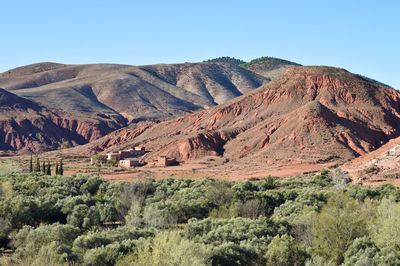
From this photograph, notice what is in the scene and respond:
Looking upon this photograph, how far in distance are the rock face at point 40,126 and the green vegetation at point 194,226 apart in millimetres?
93014

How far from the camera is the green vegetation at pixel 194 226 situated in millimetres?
28219

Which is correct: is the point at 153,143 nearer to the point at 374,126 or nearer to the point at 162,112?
the point at 374,126

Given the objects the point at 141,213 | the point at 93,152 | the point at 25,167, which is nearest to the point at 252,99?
the point at 93,152

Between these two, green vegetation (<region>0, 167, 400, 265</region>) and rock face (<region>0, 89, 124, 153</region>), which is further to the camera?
rock face (<region>0, 89, 124, 153</region>)

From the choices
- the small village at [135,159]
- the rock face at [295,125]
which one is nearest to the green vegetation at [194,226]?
the rock face at [295,125]

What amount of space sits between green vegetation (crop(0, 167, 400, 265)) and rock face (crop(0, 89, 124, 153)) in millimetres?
93014

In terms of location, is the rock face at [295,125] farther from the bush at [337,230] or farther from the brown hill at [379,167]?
the bush at [337,230]

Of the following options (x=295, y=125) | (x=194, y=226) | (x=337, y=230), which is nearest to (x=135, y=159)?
(x=295, y=125)

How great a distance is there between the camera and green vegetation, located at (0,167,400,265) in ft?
92.6

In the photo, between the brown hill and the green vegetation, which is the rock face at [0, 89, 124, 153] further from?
the brown hill

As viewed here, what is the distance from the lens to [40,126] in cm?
15750

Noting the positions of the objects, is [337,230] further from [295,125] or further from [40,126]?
[40,126]

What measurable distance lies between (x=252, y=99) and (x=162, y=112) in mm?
69947

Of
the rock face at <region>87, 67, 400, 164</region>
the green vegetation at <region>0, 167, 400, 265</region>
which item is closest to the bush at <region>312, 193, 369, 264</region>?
the green vegetation at <region>0, 167, 400, 265</region>
